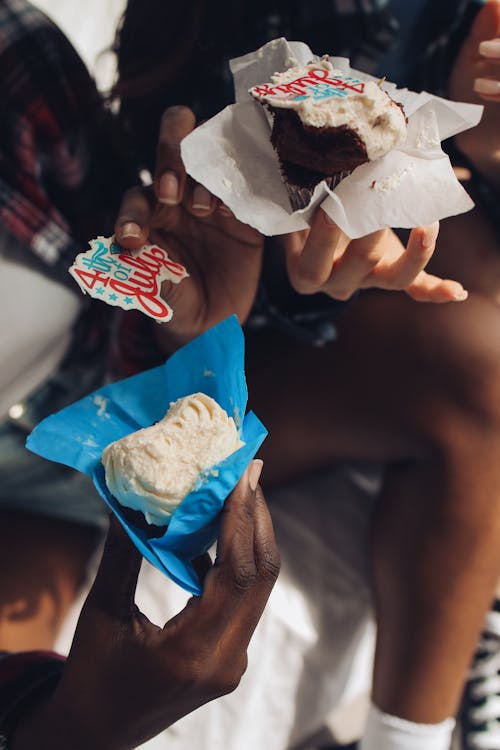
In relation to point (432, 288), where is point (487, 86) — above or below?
above

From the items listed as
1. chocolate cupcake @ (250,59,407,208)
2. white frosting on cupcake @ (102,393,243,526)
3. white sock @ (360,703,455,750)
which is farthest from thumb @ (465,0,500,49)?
white sock @ (360,703,455,750)

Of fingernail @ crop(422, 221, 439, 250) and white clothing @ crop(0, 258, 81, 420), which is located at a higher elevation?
fingernail @ crop(422, 221, 439, 250)

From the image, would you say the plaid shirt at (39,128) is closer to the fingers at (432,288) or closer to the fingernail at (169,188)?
the fingernail at (169,188)

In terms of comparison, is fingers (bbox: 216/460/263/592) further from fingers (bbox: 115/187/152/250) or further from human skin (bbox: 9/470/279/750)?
fingers (bbox: 115/187/152/250)

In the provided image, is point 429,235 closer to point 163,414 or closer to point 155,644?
point 163,414

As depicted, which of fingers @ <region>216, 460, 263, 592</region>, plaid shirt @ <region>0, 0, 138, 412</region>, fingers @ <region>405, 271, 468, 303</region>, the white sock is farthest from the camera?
the white sock

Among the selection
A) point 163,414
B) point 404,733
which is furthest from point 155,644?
point 404,733
